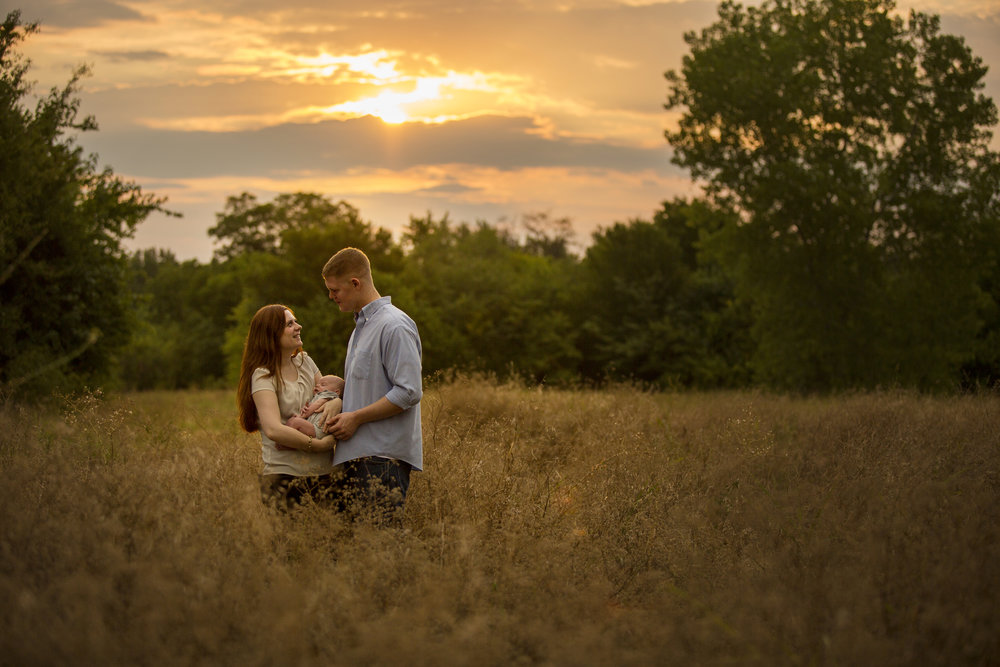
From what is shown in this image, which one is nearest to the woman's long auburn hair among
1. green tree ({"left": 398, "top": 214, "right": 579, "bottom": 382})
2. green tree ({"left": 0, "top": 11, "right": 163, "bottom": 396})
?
green tree ({"left": 0, "top": 11, "right": 163, "bottom": 396})

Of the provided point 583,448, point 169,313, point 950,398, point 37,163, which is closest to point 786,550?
point 583,448

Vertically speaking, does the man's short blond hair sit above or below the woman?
above

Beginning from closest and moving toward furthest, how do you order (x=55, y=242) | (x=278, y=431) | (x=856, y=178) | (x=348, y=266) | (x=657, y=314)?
(x=278, y=431)
(x=348, y=266)
(x=55, y=242)
(x=856, y=178)
(x=657, y=314)

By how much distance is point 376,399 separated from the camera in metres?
4.84

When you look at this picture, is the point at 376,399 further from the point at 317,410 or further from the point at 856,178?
the point at 856,178

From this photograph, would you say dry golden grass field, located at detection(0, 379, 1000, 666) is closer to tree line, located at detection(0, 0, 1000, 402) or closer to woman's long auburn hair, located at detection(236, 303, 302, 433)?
woman's long auburn hair, located at detection(236, 303, 302, 433)

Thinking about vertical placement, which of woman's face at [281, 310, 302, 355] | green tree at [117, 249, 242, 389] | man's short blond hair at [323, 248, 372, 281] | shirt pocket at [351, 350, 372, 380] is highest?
man's short blond hair at [323, 248, 372, 281]

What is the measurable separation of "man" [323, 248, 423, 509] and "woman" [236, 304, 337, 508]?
148mm

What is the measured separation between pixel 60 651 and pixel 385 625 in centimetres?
126

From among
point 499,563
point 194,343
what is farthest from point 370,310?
point 194,343

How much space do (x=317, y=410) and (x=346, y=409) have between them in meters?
0.20

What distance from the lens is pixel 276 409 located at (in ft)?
15.8

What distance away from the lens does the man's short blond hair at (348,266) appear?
16.1 ft

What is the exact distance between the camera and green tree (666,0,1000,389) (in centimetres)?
2431
